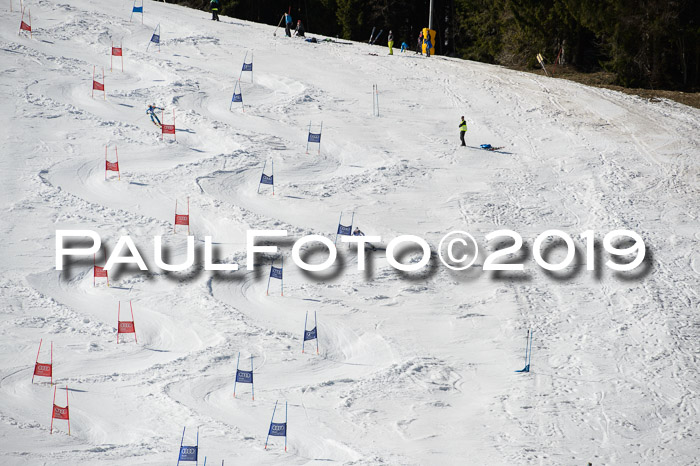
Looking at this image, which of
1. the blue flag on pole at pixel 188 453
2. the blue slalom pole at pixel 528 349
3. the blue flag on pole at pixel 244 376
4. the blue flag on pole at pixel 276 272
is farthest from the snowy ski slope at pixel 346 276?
the blue flag on pole at pixel 188 453

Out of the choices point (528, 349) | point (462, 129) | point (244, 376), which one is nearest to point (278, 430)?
point (244, 376)

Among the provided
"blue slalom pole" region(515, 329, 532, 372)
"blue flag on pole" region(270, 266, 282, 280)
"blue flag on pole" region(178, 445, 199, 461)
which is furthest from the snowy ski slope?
"blue flag on pole" region(178, 445, 199, 461)

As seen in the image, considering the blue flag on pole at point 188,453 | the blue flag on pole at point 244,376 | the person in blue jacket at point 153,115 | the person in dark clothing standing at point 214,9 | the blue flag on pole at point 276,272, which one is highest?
the person in dark clothing standing at point 214,9

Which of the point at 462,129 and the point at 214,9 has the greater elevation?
the point at 214,9

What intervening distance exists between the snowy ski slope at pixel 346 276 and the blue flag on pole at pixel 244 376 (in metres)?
0.52

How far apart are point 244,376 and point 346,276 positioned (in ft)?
18.6

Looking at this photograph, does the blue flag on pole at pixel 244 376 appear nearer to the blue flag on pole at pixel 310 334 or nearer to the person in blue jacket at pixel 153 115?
the blue flag on pole at pixel 310 334

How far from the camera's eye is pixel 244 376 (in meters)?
15.1

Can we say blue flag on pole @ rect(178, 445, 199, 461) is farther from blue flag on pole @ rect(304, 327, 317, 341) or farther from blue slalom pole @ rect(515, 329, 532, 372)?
blue slalom pole @ rect(515, 329, 532, 372)

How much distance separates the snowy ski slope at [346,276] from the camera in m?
14.4

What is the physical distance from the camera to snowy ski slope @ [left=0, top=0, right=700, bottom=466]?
568 inches

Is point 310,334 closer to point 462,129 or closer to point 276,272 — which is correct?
point 276,272

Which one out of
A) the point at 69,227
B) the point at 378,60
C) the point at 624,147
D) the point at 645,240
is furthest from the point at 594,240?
the point at 378,60

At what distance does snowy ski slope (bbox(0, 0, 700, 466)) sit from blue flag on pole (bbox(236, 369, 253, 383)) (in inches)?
20.5
